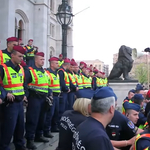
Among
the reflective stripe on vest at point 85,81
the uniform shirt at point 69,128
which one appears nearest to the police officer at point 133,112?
the uniform shirt at point 69,128

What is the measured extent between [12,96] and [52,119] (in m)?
2.87

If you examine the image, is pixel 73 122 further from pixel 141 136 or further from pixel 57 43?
pixel 57 43

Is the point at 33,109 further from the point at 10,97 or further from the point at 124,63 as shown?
the point at 124,63

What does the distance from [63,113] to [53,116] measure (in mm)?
3692

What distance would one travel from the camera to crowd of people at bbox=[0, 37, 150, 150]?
228cm

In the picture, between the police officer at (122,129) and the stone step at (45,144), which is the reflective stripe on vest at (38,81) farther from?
the police officer at (122,129)

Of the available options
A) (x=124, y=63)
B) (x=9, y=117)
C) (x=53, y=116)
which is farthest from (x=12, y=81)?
(x=124, y=63)

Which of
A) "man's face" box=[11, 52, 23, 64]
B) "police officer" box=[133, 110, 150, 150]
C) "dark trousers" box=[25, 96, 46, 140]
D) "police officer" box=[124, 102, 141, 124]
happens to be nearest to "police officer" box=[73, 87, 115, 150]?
"police officer" box=[133, 110, 150, 150]

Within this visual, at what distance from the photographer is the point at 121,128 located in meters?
3.53

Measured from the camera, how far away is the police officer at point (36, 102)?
5.62m

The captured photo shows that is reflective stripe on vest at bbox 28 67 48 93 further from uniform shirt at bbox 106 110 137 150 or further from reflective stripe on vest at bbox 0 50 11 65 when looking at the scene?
uniform shirt at bbox 106 110 137 150

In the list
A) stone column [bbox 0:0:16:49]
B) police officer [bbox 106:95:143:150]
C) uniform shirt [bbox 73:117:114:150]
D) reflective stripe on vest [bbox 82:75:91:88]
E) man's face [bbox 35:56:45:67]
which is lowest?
police officer [bbox 106:95:143:150]

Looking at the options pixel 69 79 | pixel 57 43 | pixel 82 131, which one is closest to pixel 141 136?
pixel 82 131

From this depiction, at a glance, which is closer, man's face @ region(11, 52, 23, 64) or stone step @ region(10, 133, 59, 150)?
man's face @ region(11, 52, 23, 64)
